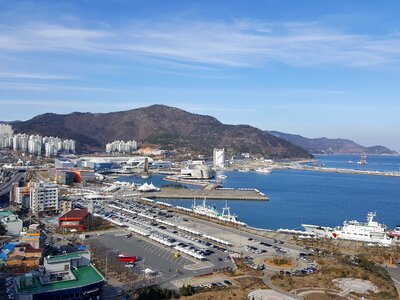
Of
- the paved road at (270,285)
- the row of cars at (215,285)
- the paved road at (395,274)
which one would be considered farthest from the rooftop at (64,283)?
the paved road at (395,274)

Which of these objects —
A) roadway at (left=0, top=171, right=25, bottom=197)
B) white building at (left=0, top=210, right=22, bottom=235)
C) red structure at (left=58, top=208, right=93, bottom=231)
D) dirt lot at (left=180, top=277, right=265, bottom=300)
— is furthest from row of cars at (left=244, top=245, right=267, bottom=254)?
roadway at (left=0, top=171, right=25, bottom=197)

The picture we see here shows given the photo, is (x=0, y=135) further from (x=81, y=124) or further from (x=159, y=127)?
(x=81, y=124)

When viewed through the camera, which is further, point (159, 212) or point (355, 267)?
point (159, 212)

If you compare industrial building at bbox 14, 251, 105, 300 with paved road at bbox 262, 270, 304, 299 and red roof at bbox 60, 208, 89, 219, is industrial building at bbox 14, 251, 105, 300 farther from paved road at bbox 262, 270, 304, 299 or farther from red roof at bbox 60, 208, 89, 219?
red roof at bbox 60, 208, 89, 219

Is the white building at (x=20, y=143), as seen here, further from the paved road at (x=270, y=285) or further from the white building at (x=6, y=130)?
the paved road at (x=270, y=285)

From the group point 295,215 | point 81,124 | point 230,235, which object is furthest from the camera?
point 81,124

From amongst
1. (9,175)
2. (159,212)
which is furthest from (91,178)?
(159,212)

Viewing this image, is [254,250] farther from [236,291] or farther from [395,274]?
[395,274]
